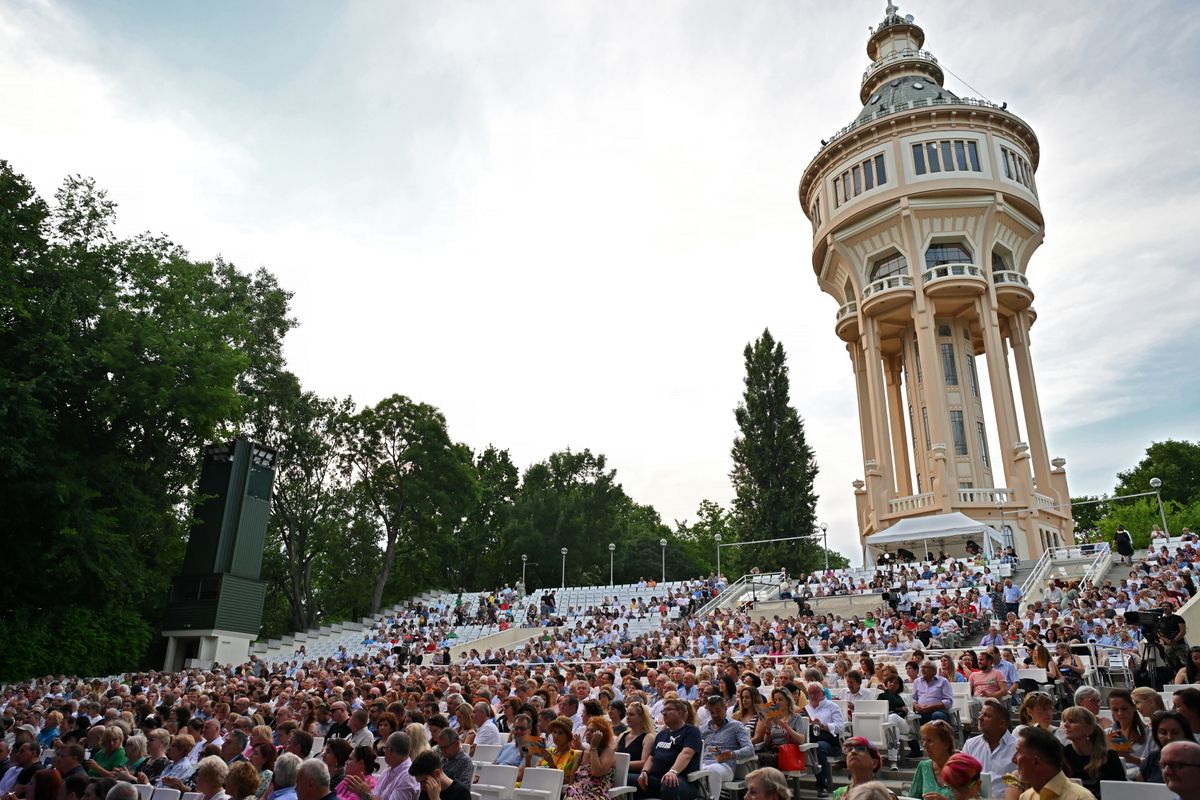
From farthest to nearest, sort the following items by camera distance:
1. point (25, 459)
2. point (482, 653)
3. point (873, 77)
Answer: point (873, 77) < point (482, 653) < point (25, 459)

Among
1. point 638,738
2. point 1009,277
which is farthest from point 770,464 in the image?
point 638,738

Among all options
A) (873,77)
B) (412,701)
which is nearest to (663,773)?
(412,701)

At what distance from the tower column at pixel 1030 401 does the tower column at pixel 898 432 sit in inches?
232

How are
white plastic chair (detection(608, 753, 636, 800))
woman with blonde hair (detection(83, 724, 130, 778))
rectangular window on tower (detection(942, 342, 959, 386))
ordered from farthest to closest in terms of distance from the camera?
rectangular window on tower (detection(942, 342, 959, 386)), woman with blonde hair (detection(83, 724, 130, 778)), white plastic chair (detection(608, 753, 636, 800))

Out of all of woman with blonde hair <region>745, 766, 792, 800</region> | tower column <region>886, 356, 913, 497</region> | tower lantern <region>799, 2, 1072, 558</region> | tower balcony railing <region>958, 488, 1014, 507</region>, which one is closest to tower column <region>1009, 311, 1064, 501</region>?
tower lantern <region>799, 2, 1072, 558</region>

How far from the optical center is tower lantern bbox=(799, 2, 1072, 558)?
3775 cm

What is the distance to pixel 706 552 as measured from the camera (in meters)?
67.3

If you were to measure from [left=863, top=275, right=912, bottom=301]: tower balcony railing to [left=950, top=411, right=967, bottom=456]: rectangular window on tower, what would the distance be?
21.6 ft

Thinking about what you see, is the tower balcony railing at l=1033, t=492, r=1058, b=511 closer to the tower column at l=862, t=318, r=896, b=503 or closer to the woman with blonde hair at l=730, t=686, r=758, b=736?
the tower column at l=862, t=318, r=896, b=503

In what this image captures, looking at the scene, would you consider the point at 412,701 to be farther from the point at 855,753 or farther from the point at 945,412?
the point at 945,412

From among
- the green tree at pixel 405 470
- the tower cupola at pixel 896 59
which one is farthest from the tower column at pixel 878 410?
the green tree at pixel 405 470

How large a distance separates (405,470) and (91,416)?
22.6 metres

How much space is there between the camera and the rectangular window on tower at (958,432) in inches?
1548

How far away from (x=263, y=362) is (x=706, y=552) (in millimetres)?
38672
